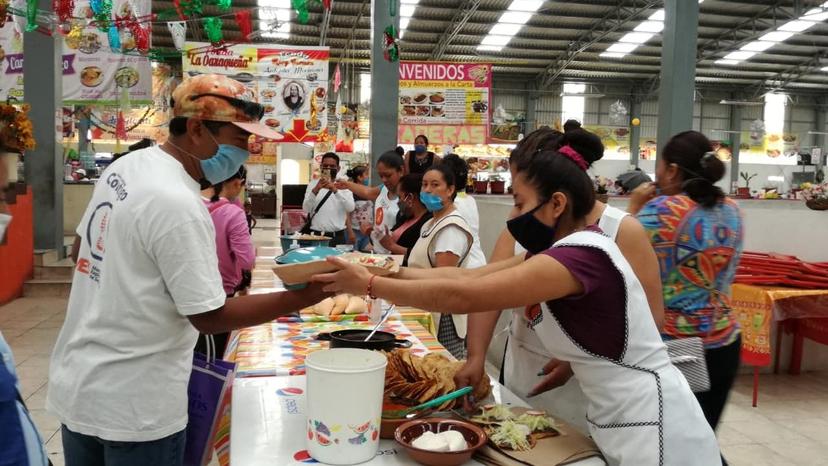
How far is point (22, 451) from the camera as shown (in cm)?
112

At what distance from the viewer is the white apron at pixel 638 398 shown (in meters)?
1.42

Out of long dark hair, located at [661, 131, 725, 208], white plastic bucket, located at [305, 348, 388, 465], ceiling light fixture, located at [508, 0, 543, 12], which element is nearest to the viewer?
white plastic bucket, located at [305, 348, 388, 465]

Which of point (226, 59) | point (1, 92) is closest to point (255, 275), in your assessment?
point (226, 59)

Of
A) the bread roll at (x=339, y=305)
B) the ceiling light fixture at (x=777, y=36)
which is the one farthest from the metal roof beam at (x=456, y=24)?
the bread roll at (x=339, y=305)

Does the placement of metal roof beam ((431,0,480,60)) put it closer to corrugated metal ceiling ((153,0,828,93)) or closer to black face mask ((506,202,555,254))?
corrugated metal ceiling ((153,0,828,93))

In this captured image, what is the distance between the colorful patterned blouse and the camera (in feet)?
7.71

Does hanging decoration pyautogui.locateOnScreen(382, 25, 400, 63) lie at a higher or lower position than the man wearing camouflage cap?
higher

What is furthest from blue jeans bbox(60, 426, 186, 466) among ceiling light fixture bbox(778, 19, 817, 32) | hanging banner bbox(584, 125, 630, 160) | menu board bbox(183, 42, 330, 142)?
hanging banner bbox(584, 125, 630, 160)

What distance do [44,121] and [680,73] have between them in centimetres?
806

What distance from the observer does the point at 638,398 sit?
143cm

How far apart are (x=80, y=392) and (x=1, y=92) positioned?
10.1 m

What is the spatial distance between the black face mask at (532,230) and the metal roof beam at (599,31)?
15.7 meters

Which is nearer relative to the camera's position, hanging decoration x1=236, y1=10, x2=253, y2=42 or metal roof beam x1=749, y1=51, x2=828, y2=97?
hanging decoration x1=236, y1=10, x2=253, y2=42

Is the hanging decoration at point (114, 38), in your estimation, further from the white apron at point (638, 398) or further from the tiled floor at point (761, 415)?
the white apron at point (638, 398)
